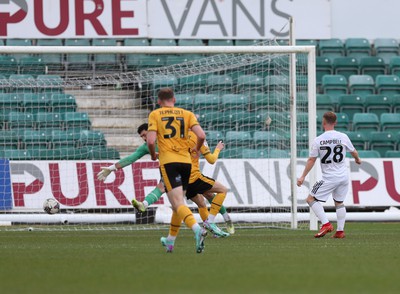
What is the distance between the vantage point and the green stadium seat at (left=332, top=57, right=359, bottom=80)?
86.1ft

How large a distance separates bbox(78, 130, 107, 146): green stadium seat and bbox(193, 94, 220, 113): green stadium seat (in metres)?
2.23

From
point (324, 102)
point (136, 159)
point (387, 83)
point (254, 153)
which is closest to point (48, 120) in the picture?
point (254, 153)

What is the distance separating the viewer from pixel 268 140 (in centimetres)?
2061

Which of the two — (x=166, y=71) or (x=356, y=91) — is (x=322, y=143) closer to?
(x=166, y=71)

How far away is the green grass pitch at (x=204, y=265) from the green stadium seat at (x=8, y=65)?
303 inches

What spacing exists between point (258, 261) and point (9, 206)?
10.6 meters

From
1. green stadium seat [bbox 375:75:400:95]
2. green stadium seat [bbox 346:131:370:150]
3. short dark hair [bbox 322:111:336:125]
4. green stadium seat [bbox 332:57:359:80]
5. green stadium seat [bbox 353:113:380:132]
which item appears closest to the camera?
short dark hair [bbox 322:111:336:125]

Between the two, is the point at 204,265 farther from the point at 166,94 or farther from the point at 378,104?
the point at 378,104

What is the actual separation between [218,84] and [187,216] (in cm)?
1085

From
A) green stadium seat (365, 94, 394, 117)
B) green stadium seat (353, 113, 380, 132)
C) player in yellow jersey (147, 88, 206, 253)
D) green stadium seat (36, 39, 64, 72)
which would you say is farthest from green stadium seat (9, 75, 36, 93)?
green stadium seat (365, 94, 394, 117)

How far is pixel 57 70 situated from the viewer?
942 inches

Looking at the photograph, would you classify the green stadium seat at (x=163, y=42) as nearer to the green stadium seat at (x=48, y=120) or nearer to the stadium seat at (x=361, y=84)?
the stadium seat at (x=361, y=84)

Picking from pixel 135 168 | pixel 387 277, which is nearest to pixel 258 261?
pixel 387 277

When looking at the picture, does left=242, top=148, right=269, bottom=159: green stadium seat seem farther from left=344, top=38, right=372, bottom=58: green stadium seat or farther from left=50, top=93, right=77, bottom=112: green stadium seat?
left=344, top=38, right=372, bottom=58: green stadium seat
